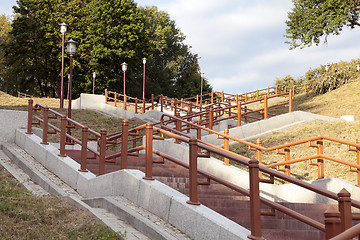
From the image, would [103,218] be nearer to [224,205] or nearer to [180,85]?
[224,205]

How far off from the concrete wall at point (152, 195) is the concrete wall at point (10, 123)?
8.85 ft

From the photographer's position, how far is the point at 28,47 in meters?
45.8

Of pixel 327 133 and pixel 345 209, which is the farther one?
pixel 327 133

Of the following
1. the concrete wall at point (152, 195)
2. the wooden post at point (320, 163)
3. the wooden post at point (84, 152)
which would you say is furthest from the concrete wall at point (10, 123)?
the wooden post at point (320, 163)

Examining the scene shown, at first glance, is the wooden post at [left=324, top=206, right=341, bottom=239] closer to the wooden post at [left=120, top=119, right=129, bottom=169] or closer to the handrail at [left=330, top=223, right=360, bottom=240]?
the handrail at [left=330, top=223, right=360, bottom=240]

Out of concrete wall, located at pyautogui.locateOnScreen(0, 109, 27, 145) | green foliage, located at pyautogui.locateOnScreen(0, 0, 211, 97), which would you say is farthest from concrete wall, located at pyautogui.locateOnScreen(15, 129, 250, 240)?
green foliage, located at pyautogui.locateOnScreen(0, 0, 211, 97)

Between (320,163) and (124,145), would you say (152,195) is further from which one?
(320,163)

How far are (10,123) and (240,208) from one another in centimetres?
841

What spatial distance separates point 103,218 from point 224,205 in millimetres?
2019

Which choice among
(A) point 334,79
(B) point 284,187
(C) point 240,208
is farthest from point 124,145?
(A) point 334,79

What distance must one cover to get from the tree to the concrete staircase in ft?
92.8

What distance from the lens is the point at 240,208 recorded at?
7.09m

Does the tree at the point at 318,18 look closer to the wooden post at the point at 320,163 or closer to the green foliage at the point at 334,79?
the green foliage at the point at 334,79

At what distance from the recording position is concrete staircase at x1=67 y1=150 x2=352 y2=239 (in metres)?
5.94
